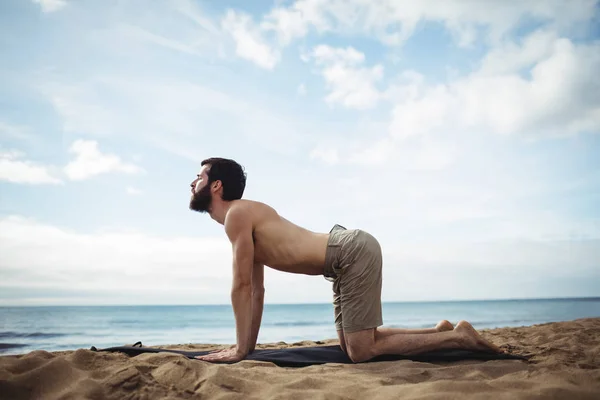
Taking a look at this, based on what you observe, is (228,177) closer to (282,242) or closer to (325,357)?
(282,242)

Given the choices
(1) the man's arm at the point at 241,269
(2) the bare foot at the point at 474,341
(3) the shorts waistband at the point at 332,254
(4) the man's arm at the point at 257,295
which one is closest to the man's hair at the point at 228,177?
(1) the man's arm at the point at 241,269

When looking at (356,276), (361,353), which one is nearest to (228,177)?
(356,276)

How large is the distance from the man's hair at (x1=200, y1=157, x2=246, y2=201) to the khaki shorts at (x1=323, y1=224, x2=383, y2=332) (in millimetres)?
850

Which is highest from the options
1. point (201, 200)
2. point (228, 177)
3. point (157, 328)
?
point (228, 177)

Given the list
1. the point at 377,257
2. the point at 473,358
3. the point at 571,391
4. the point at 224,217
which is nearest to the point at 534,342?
the point at 473,358

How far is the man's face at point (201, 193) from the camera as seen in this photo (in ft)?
11.5

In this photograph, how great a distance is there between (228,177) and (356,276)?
1.28m

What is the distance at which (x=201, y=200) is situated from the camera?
11.6ft

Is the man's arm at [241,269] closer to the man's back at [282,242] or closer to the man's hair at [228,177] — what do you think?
the man's back at [282,242]

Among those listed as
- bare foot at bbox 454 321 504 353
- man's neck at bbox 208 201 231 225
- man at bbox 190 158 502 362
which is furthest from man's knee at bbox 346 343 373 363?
man's neck at bbox 208 201 231 225

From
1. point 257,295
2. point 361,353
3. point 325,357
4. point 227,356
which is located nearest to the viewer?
point 227,356

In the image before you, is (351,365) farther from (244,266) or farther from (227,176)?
(227,176)

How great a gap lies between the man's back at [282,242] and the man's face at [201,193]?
0.99 ft

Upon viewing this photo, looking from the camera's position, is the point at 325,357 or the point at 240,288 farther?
the point at 325,357
